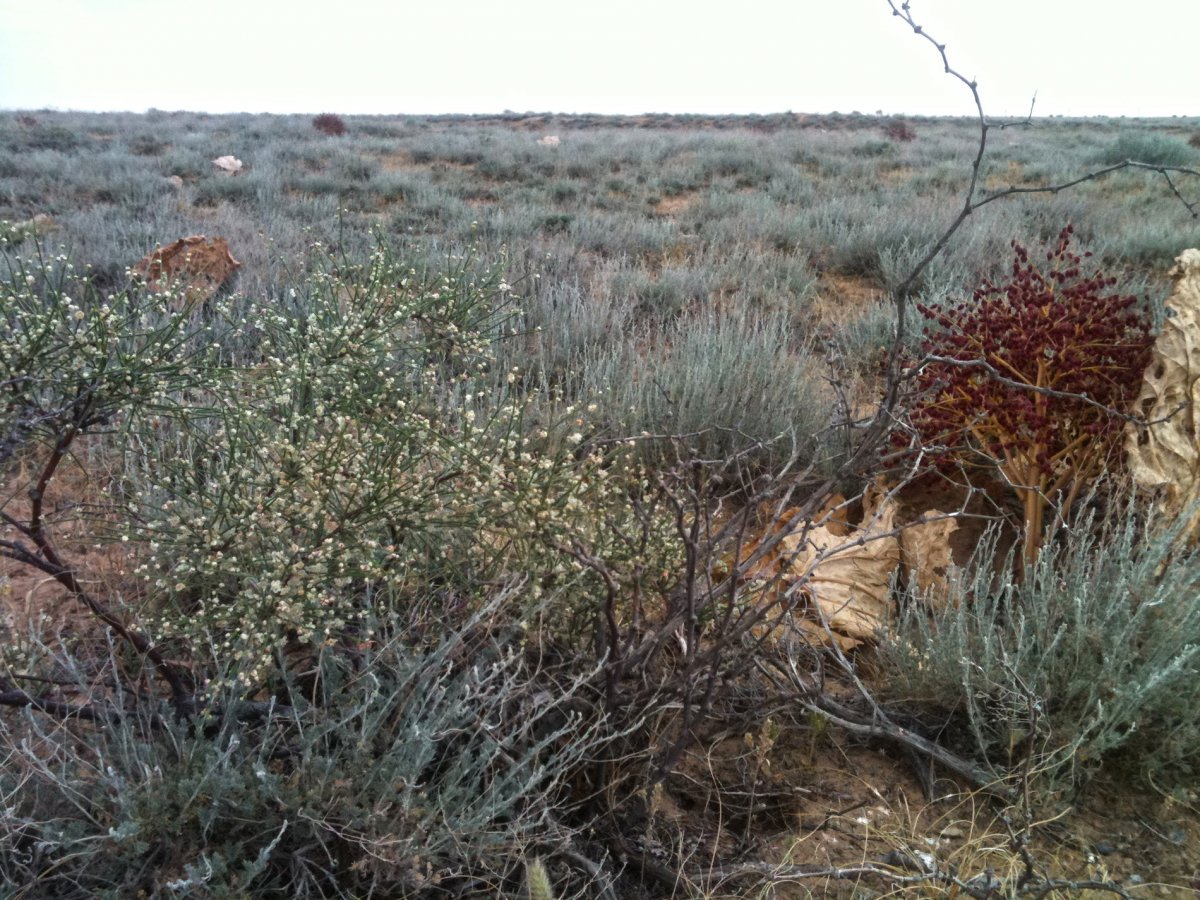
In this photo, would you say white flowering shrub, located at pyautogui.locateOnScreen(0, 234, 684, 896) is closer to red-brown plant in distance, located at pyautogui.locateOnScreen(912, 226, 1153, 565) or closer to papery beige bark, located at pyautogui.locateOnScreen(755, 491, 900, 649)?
papery beige bark, located at pyautogui.locateOnScreen(755, 491, 900, 649)

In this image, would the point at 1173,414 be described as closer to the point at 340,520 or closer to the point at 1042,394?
the point at 1042,394

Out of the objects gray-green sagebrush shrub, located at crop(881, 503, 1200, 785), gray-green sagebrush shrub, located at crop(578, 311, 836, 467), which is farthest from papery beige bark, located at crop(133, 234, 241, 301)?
gray-green sagebrush shrub, located at crop(881, 503, 1200, 785)

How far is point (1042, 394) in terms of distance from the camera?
2832mm

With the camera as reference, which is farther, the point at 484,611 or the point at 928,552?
the point at 928,552

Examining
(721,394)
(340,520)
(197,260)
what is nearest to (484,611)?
(340,520)

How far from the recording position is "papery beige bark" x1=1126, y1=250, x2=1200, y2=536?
266 centimetres

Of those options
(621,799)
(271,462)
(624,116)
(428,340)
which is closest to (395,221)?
(428,340)

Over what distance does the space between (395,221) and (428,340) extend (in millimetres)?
5943

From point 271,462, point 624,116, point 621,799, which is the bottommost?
point 621,799

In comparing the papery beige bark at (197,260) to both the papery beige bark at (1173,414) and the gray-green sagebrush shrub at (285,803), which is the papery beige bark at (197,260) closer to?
the gray-green sagebrush shrub at (285,803)

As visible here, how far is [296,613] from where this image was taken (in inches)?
70.8

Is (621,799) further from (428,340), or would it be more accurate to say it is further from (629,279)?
(629,279)

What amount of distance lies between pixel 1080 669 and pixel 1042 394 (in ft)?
3.38

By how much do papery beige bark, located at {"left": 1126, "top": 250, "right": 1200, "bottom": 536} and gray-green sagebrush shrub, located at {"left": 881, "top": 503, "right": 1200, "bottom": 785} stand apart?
0.29 meters
